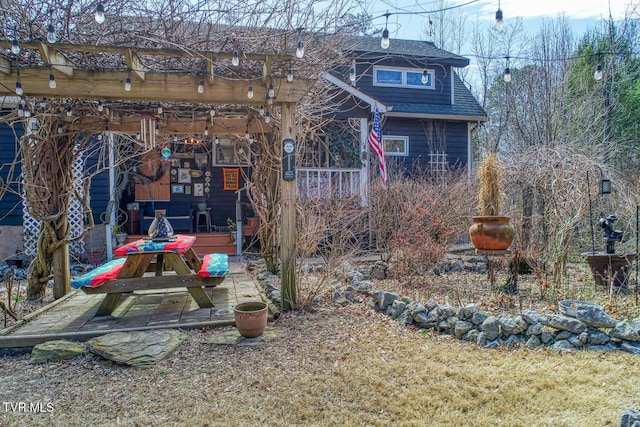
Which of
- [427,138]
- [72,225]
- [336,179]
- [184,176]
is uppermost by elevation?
[427,138]

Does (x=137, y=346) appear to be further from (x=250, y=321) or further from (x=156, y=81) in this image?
(x=156, y=81)

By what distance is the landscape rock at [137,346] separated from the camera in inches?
135

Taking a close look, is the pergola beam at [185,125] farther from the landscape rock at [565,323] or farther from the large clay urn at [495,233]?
the landscape rock at [565,323]

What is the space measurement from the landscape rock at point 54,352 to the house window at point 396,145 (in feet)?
34.1

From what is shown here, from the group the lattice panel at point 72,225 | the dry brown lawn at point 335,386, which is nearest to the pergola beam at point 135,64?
the dry brown lawn at point 335,386

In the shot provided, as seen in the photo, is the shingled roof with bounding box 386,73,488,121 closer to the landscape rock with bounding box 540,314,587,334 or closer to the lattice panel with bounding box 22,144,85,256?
the lattice panel with bounding box 22,144,85,256

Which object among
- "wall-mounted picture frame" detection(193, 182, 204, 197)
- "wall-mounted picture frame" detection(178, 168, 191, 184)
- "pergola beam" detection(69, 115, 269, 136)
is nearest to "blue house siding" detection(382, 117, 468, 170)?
"wall-mounted picture frame" detection(193, 182, 204, 197)

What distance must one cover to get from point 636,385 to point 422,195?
5.22 meters

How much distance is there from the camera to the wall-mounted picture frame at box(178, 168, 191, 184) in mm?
10570

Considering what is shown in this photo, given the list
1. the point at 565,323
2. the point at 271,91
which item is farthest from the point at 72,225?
the point at 565,323

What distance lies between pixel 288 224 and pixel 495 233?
10.4ft

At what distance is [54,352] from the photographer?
3551 mm

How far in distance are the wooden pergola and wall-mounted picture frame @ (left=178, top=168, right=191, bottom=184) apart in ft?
20.5

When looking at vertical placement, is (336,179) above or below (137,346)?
above
